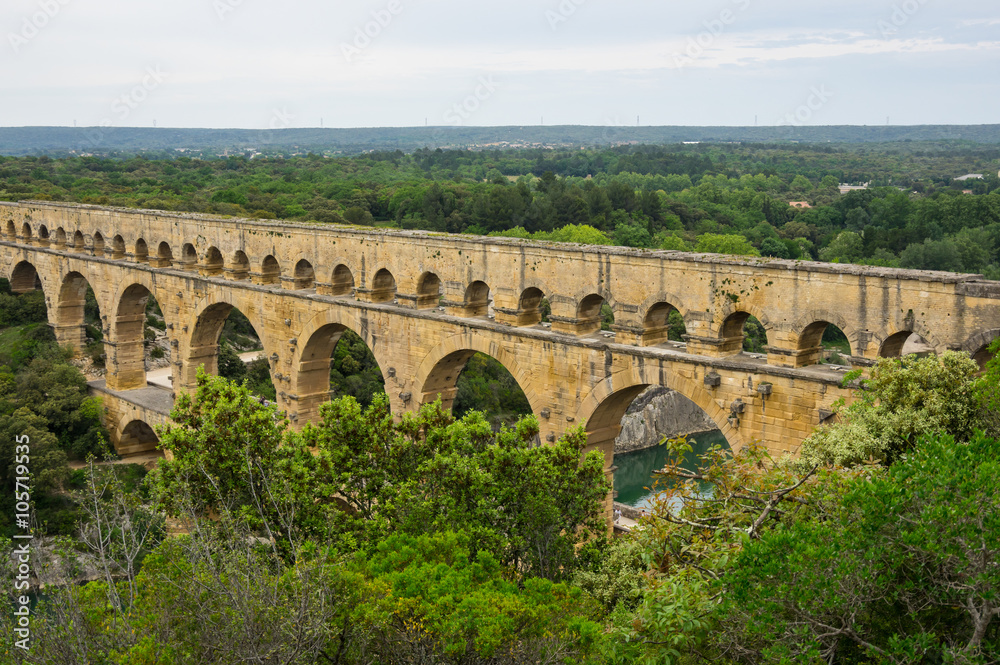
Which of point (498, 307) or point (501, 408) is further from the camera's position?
point (501, 408)

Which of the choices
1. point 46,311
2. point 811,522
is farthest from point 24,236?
point 811,522

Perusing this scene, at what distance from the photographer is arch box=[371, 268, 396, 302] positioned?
2355 cm

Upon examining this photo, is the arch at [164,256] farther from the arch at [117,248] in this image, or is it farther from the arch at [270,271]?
the arch at [270,271]

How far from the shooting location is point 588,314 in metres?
19.4

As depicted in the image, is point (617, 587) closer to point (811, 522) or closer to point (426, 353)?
point (811, 522)

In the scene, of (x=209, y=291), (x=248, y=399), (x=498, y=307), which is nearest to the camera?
(x=248, y=399)

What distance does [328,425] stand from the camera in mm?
15031

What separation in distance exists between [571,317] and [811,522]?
10.2m

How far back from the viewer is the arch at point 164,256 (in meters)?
31.8

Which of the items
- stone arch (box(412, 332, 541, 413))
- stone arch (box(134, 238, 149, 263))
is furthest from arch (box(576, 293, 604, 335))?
stone arch (box(134, 238, 149, 263))

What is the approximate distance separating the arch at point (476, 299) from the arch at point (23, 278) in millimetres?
28520

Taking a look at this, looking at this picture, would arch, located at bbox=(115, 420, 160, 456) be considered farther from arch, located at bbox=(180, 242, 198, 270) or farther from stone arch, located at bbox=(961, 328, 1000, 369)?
stone arch, located at bbox=(961, 328, 1000, 369)

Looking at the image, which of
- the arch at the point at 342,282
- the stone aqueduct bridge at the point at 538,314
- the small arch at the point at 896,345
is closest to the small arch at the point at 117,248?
the stone aqueduct bridge at the point at 538,314

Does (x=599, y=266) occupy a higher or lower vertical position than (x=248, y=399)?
higher
